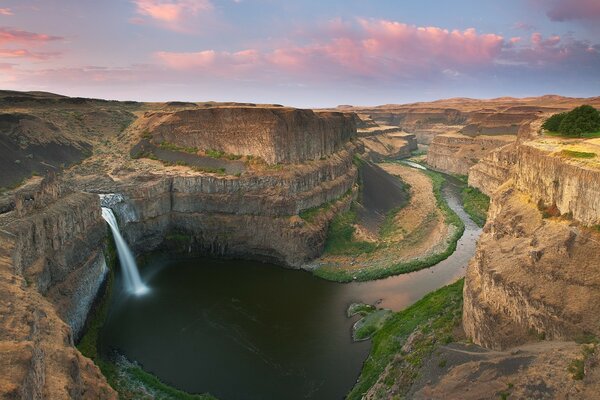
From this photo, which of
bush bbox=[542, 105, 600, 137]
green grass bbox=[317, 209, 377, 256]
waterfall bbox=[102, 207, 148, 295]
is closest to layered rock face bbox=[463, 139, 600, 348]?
bush bbox=[542, 105, 600, 137]

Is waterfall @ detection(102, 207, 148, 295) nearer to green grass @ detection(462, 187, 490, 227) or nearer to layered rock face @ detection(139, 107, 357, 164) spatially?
layered rock face @ detection(139, 107, 357, 164)

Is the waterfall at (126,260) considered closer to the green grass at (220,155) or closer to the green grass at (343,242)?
the green grass at (220,155)

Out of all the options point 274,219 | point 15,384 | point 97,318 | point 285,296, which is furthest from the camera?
point 274,219

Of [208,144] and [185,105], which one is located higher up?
[185,105]

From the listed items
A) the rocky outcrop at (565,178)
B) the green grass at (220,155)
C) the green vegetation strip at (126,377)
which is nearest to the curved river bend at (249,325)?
the green vegetation strip at (126,377)

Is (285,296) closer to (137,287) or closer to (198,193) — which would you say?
(137,287)

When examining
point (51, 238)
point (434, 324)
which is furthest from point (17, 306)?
point (434, 324)
